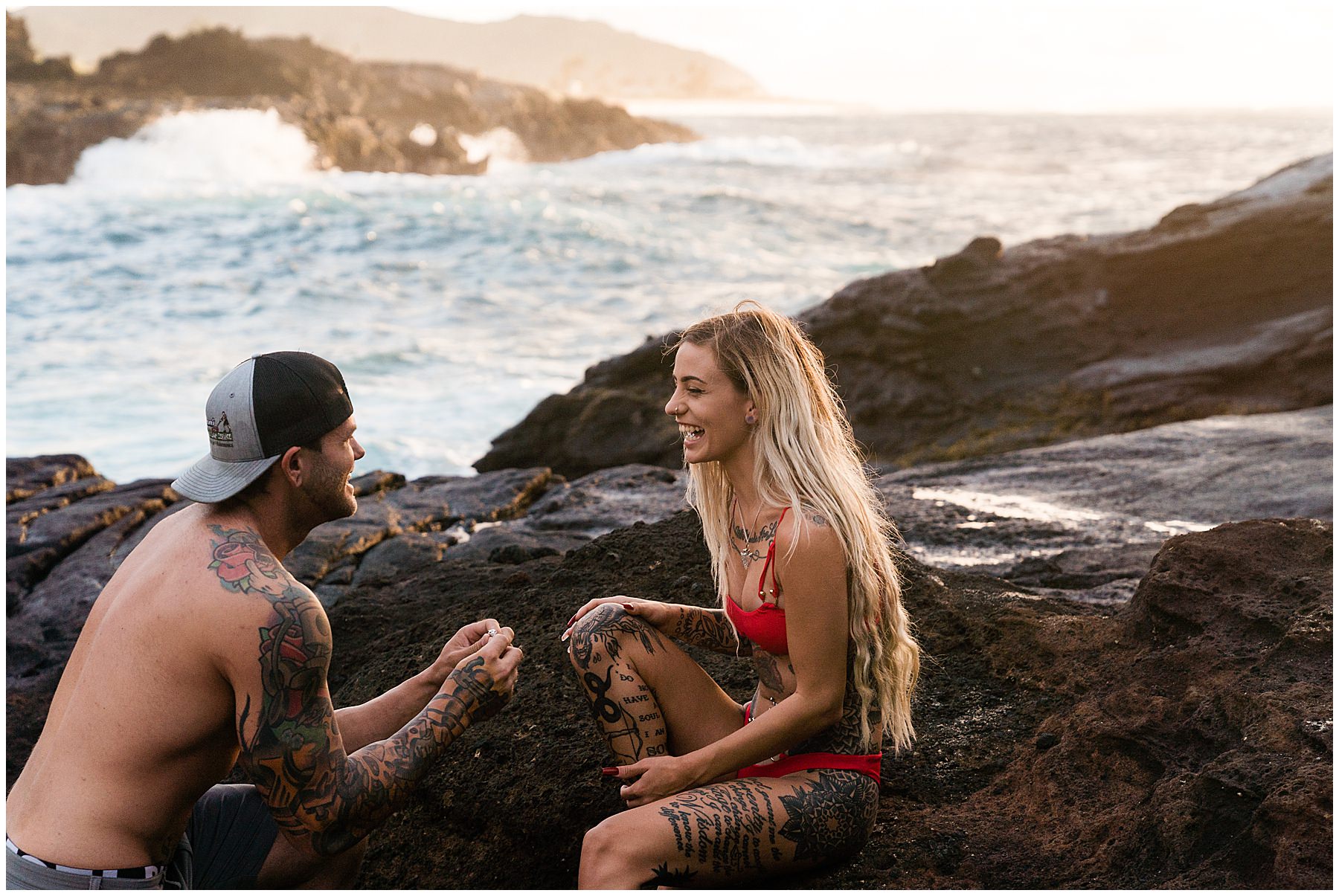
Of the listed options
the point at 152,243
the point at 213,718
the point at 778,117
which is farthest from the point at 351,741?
the point at 778,117

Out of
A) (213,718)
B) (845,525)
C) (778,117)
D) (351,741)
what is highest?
(778,117)

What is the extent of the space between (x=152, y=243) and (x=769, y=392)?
Answer: 1013 inches

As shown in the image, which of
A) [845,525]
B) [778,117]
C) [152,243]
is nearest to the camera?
[845,525]

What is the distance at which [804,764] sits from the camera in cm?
268

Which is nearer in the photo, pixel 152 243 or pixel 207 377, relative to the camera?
pixel 207 377

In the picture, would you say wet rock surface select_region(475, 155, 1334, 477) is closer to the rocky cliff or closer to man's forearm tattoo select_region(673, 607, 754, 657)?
man's forearm tattoo select_region(673, 607, 754, 657)

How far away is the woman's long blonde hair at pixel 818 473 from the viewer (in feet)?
8.70

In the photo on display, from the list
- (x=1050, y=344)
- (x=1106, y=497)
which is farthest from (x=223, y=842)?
(x=1050, y=344)

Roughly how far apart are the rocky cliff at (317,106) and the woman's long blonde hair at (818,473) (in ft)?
119

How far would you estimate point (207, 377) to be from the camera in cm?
1533

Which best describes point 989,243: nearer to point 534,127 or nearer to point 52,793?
point 52,793

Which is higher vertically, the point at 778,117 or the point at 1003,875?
the point at 778,117

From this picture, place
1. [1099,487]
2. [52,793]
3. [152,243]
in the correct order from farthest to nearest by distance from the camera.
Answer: [152,243] → [1099,487] → [52,793]

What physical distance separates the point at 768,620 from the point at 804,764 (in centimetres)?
37
